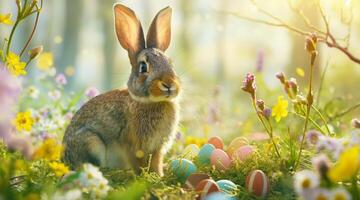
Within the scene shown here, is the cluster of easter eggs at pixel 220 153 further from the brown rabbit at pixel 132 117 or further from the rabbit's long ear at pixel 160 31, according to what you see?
the rabbit's long ear at pixel 160 31

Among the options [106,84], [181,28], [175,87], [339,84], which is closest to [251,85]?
[175,87]

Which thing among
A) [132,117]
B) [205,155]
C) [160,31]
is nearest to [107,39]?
[160,31]

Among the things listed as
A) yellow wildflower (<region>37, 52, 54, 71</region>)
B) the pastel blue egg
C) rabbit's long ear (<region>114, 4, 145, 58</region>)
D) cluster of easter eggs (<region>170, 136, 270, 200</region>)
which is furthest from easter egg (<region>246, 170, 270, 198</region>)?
yellow wildflower (<region>37, 52, 54, 71</region>)

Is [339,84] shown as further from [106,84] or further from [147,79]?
[147,79]

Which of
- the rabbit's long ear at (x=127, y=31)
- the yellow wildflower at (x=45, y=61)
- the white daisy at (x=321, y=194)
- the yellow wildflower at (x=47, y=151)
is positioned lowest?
the white daisy at (x=321, y=194)

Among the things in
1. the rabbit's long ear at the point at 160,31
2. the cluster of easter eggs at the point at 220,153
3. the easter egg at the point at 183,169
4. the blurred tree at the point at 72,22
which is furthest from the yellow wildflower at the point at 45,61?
the blurred tree at the point at 72,22

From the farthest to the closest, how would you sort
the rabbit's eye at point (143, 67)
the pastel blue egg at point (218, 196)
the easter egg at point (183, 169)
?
the rabbit's eye at point (143, 67)
the easter egg at point (183, 169)
the pastel blue egg at point (218, 196)

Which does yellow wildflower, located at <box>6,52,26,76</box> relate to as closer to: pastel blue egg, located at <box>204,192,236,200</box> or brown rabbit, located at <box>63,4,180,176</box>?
brown rabbit, located at <box>63,4,180,176</box>
